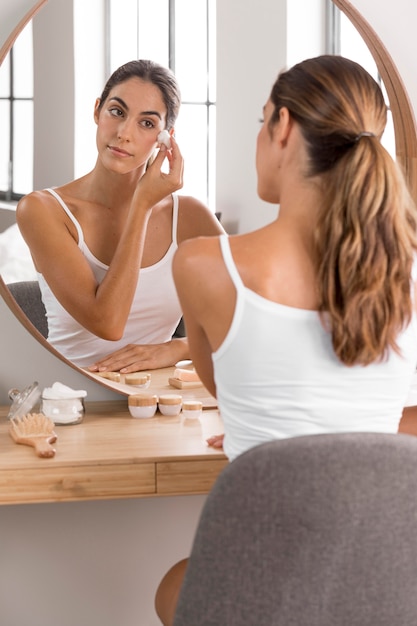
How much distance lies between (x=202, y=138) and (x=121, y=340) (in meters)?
0.45

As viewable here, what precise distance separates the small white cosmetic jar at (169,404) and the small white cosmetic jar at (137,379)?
6 centimetres

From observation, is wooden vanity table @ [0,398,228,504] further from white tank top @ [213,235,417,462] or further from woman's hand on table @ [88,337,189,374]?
white tank top @ [213,235,417,462]

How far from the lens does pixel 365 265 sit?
129 centimetres

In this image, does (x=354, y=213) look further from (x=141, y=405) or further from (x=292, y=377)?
(x=141, y=405)

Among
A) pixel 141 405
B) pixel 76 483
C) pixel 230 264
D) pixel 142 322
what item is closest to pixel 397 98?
pixel 142 322

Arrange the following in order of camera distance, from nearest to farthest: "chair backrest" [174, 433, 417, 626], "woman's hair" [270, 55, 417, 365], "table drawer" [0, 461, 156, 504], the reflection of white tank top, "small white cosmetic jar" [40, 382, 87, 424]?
1. "chair backrest" [174, 433, 417, 626]
2. "woman's hair" [270, 55, 417, 365]
3. "table drawer" [0, 461, 156, 504]
4. "small white cosmetic jar" [40, 382, 87, 424]
5. the reflection of white tank top

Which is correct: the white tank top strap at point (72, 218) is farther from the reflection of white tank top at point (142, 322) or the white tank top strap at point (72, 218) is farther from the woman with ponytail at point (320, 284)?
the woman with ponytail at point (320, 284)

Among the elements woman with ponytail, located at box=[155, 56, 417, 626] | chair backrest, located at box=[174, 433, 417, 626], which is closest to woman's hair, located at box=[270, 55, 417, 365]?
woman with ponytail, located at box=[155, 56, 417, 626]

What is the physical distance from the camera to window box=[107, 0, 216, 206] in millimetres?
1870

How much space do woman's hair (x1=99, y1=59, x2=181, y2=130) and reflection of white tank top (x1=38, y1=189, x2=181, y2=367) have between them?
0.59 feet

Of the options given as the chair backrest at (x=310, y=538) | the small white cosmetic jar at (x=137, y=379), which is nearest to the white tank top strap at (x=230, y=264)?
the chair backrest at (x=310, y=538)

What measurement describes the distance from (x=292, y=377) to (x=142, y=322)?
2.31 ft

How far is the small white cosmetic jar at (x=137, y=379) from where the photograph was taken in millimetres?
1988

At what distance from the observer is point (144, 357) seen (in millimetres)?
1970
